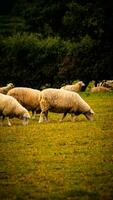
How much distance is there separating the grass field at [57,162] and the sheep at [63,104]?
168 cm

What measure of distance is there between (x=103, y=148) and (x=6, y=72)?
4034 cm

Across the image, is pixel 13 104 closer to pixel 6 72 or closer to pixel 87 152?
pixel 87 152

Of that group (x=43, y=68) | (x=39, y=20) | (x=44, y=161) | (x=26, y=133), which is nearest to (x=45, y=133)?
(x=26, y=133)

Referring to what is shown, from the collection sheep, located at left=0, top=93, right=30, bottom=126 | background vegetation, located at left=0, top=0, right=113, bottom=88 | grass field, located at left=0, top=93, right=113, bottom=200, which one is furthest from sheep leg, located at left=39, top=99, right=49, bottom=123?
background vegetation, located at left=0, top=0, right=113, bottom=88

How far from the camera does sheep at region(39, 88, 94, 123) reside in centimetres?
2375

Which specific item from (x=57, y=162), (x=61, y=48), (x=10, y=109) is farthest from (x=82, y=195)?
(x=61, y=48)

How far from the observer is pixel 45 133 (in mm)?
19609

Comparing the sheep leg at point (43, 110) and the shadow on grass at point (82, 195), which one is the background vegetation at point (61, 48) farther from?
the shadow on grass at point (82, 195)

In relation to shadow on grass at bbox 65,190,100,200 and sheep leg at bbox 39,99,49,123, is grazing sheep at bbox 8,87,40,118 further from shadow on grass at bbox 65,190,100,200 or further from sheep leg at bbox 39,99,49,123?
shadow on grass at bbox 65,190,100,200

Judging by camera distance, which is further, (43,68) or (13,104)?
(43,68)

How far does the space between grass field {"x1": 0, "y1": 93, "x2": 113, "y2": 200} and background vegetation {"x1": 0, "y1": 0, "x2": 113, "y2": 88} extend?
1062 inches

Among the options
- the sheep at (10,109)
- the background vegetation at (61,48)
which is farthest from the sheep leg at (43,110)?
the background vegetation at (61,48)

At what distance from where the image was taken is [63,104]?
2373cm

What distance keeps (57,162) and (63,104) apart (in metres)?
9.75
